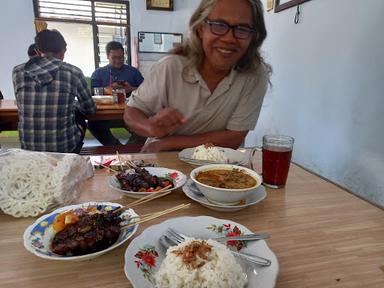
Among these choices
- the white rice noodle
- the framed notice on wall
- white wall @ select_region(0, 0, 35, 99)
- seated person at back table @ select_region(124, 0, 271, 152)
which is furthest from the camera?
the framed notice on wall

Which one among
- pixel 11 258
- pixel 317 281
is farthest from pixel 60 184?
pixel 317 281

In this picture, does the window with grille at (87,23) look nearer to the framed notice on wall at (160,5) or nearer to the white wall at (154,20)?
the white wall at (154,20)

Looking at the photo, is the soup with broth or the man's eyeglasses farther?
the man's eyeglasses

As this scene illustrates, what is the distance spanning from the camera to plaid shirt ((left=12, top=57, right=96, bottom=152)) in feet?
7.39

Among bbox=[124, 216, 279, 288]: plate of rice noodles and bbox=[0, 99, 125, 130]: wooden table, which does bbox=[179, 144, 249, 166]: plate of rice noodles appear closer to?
bbox=[124, 216, 279, 288]: plate of rice noodles

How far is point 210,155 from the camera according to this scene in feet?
4.13

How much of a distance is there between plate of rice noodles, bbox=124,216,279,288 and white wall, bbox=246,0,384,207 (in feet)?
5.33

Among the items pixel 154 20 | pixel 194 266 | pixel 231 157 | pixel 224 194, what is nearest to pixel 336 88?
pixel 231 157

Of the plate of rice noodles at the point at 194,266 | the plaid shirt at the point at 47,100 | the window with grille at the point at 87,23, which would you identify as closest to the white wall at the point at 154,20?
the window with grille at the point at 87,23

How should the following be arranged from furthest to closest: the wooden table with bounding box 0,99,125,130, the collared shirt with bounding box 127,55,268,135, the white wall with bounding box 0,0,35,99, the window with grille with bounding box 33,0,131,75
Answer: the window with grille with bounding box 33,0,131,75 → the white wall with bounding box 0,0,35,99 → the wooden table with bounding box 0,99,125,130 → the collared shirt with bounding box 127,55,268,135

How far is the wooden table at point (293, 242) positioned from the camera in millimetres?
606

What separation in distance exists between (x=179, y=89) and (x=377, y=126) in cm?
136

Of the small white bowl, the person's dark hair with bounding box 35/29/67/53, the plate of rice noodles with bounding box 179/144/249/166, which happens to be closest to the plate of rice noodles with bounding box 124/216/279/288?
the small white bowl

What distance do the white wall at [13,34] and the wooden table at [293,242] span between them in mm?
6353
